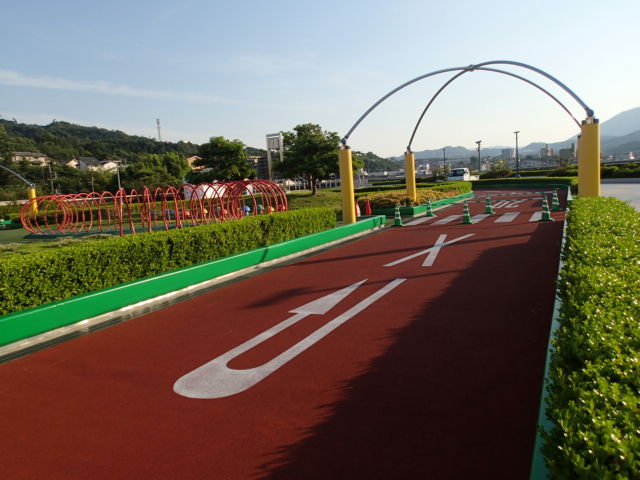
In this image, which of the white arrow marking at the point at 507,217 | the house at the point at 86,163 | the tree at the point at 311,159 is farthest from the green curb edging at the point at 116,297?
the house at the point at 86,163

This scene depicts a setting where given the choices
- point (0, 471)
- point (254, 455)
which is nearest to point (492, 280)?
point (254, 455)

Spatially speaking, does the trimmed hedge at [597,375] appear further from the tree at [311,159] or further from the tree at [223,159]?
the tree at [223,159]

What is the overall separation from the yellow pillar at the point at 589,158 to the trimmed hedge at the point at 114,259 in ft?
36.3

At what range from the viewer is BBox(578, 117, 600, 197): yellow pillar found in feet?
50.9

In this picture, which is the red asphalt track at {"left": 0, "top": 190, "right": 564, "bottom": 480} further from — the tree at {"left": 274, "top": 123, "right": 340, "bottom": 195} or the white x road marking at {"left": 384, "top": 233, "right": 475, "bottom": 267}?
the tree at {"left": 274, "top": 123, "right": 340, "bottom": 195}

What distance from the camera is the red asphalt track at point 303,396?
355 centimetres

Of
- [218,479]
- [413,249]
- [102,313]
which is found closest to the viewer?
[218,479]

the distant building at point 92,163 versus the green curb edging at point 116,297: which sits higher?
the distant building at point 92,163

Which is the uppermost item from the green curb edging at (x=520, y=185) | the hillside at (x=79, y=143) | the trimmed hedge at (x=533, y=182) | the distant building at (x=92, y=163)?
the hillside at (x=79, y=143)

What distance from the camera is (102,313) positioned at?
777cm

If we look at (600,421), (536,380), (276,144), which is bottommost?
(536,380)

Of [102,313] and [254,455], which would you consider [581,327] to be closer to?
[254,455]

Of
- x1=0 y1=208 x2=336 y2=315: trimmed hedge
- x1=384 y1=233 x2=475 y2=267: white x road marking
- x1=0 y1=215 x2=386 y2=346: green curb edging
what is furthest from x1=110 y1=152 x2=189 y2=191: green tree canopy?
x1=0 y1=215 x2=386 y2=346: green curb edging

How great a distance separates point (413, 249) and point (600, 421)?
35.8 feet
